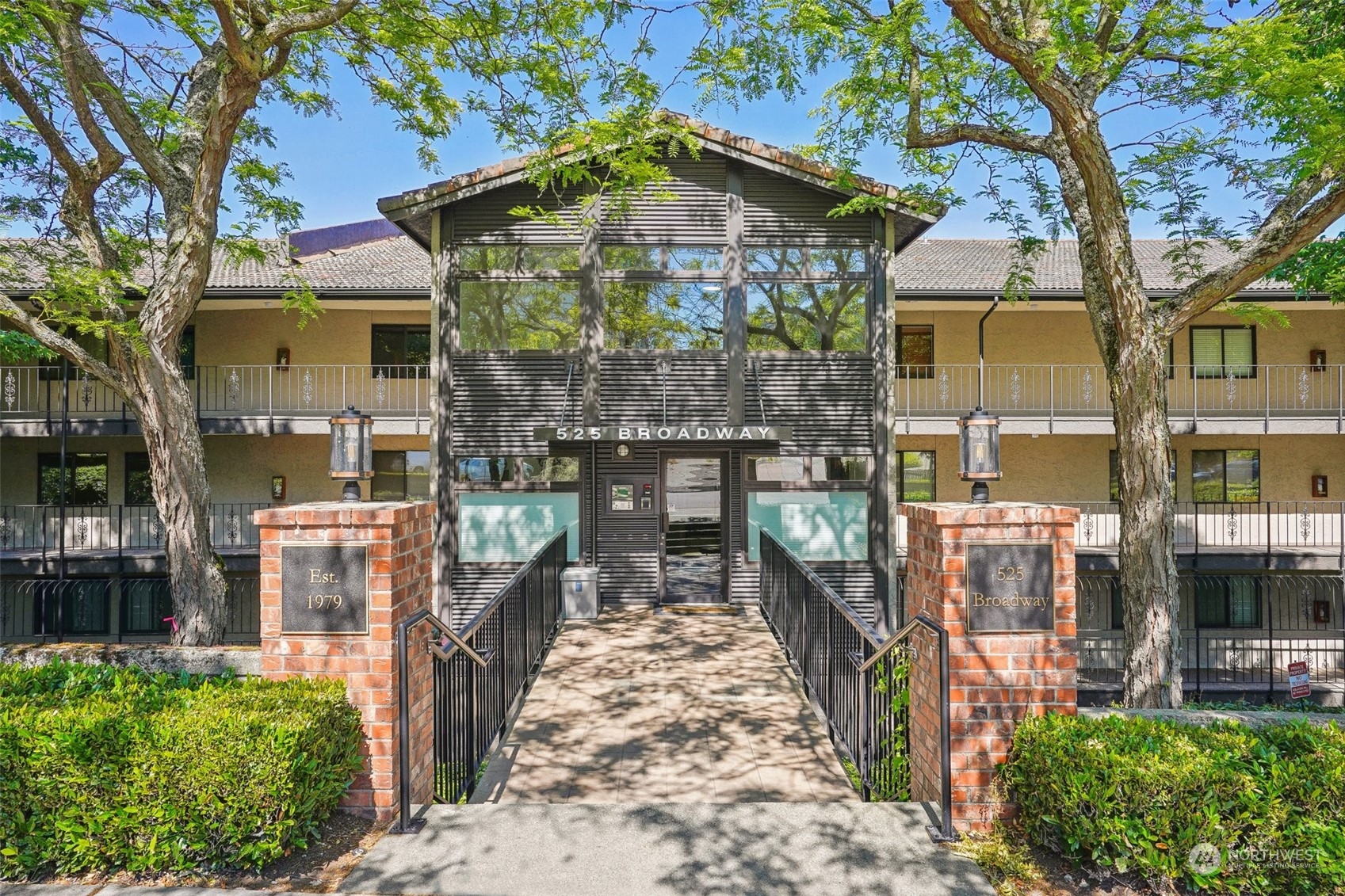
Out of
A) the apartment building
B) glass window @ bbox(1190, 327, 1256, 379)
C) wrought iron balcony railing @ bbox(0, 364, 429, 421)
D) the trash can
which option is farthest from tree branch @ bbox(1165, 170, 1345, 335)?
wrought iron balcony railing @ bbox(0, 364, 429, 421)

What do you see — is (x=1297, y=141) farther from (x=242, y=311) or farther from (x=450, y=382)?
(x=242, y=311)

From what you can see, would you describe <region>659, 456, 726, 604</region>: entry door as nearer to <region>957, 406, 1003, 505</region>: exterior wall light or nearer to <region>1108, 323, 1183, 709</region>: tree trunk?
A: <region>1108, 323, 1183, 709</region>: tree trunk

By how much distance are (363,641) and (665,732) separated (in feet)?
9.22

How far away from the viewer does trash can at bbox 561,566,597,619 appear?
9.81 m

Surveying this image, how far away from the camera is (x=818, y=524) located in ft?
35.4

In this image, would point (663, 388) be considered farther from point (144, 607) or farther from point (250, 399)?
point (144, 607)

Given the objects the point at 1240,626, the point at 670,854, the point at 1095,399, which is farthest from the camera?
the point at 1240,626

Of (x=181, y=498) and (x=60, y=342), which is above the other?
(x=60, y=342)

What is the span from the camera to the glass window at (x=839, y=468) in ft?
35.4

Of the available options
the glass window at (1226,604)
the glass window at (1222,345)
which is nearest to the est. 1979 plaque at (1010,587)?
the glass window at (1226,604)

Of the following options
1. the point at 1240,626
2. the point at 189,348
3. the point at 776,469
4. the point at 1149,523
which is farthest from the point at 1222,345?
the point at 189,348

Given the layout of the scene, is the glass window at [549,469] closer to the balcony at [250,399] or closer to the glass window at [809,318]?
the balcony at [250,399]

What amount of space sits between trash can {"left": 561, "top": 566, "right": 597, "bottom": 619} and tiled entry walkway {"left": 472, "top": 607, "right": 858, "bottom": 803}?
117 cm

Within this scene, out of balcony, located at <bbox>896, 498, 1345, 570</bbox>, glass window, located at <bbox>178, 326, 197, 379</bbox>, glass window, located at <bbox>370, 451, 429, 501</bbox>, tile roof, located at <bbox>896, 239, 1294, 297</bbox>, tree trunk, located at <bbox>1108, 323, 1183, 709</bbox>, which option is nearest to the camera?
tree trunk, located at <bbox>1108, 323, 1183, 709</bbox>
